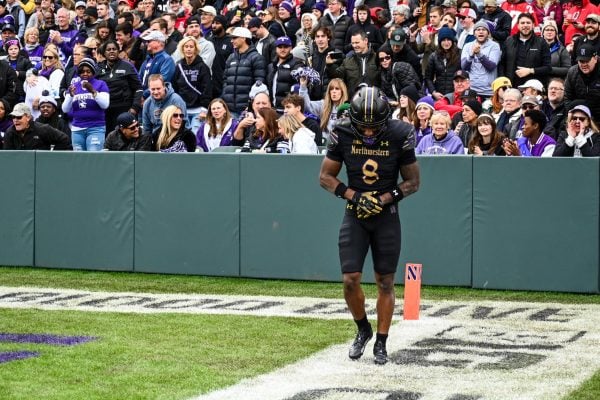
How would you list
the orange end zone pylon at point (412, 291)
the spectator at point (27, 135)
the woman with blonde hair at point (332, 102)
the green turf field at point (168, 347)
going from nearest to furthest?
the green turf field at point (168, 347) < the orange end zone pylon at point (412, 291) < the woman with blonde hair at point (332, 102) < the spectator at point (27, 135)

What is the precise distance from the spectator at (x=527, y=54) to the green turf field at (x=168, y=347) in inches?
190

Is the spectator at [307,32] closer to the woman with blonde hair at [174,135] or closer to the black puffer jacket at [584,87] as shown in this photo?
the woman with blonde hair at [174,135]

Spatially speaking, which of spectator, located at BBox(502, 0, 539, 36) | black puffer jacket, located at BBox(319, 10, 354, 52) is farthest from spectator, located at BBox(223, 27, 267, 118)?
spectator, located at BBox(502, 0, 539, 36)

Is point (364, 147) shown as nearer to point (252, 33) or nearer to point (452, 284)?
point (452, 284)

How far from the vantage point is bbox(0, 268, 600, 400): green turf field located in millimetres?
8500

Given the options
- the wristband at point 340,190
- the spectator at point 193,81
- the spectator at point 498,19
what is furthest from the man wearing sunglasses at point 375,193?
the spectator at point 498,19

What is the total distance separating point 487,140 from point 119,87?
6636 mm

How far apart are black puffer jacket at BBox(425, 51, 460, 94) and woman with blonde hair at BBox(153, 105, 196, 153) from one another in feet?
14.0

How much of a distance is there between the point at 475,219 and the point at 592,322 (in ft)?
8.11

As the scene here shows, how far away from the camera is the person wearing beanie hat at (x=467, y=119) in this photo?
15273mm

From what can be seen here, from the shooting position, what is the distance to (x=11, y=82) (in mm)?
20297

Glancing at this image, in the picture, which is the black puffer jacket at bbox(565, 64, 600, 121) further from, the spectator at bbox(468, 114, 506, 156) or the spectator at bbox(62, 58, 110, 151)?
the spectator at bbox(62, 58, 110, 151)

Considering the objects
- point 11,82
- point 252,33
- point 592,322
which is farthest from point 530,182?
point 11,82

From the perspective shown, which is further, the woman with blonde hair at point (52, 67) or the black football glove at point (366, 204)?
the woman with blonde hair at point (52, 67)
